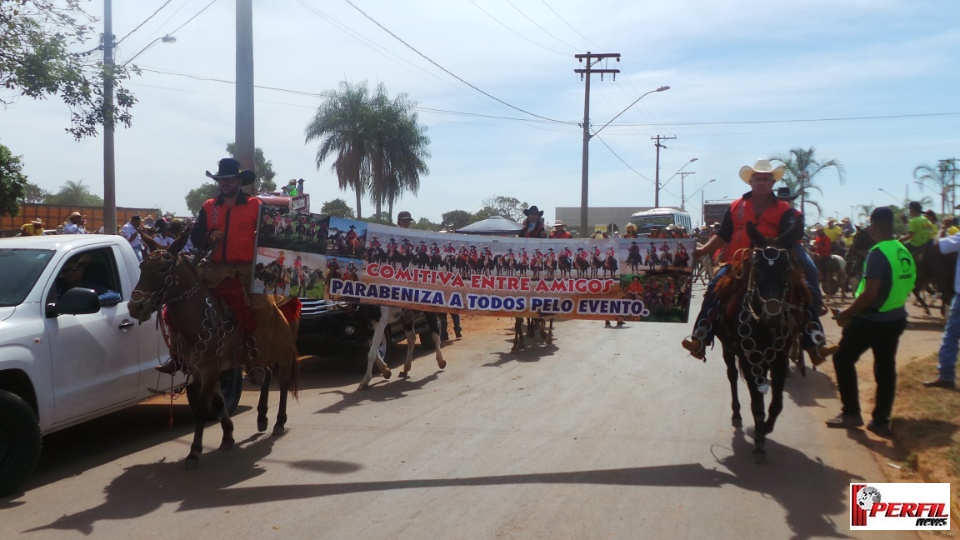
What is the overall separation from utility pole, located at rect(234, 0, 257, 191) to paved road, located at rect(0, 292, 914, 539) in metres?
5.50

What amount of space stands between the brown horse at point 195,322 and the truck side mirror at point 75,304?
12.7 inches

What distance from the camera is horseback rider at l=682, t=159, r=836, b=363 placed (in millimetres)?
7195

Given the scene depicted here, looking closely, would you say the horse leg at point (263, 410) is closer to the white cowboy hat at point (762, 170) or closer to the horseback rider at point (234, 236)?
the horseback rider at point (234, 236)

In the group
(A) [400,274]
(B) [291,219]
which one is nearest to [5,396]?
(B) [291,219]

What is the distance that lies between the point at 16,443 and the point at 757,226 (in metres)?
6.60

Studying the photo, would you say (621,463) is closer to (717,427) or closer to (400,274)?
(717,427)

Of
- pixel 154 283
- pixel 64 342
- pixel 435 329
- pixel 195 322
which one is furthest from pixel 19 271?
pixel 435 329

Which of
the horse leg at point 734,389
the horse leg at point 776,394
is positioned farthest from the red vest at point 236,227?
the horse leg at point 776,394

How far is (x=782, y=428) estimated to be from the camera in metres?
8.10

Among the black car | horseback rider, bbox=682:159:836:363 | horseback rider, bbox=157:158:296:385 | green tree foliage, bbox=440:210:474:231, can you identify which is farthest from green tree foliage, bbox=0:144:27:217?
green tree foliage, bbox=440:210:474:231

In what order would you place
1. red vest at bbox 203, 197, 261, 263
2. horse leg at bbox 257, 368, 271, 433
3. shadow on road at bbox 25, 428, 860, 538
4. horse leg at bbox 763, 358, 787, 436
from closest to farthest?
shadow on road at bbox 25, 428, 860, 538, horse leg at bbox 763, 358, 787, 436, red vest at bbox 203, 197, 261, 263, horse leg at bbox 257, 368, 271, 433

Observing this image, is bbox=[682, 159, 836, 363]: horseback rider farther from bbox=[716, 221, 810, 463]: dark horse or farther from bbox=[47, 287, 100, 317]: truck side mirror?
bbox=[47, 287, 100, 317]: truck side mirror

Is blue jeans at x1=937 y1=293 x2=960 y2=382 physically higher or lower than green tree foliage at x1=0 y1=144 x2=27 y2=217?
lower

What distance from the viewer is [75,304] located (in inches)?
252
